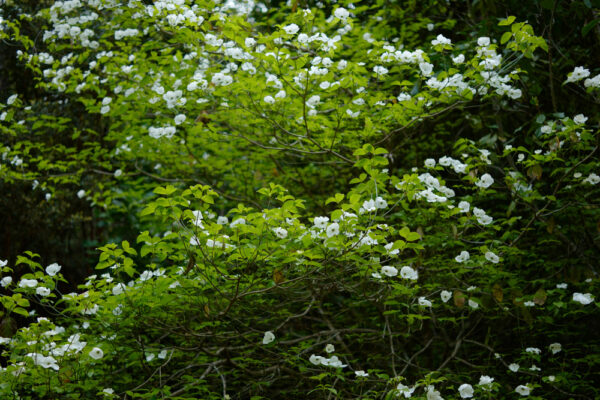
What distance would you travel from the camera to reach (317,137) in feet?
13.8

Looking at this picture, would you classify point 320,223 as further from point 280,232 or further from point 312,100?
point 312,100

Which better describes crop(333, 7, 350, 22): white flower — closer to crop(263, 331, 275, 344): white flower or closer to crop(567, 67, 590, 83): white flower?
crop(567, 67, 590, 83): white flower

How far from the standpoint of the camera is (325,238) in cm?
269

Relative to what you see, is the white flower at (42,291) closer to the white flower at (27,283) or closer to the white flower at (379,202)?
the white flower at (27,283)

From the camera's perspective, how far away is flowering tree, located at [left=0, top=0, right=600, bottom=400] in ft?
9.21

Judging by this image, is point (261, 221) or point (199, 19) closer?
point (261, 221)

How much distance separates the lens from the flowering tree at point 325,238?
281cm

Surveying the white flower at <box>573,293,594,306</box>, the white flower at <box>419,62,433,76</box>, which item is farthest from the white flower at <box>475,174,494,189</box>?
the white flower at <box>573,293,594,306</box>

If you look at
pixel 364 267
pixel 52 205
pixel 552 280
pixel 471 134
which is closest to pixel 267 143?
pixel 471 134

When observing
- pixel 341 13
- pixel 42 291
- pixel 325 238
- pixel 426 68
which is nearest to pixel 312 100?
pixel 341 13

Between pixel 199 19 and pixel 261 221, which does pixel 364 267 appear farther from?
pixel 199 19

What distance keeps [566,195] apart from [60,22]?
3935 mm

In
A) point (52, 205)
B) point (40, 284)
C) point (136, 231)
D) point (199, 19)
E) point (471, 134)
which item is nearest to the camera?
point (40, 284)

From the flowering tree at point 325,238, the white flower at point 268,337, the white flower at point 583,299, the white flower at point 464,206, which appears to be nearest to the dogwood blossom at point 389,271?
the flowering tree at point 325,238
